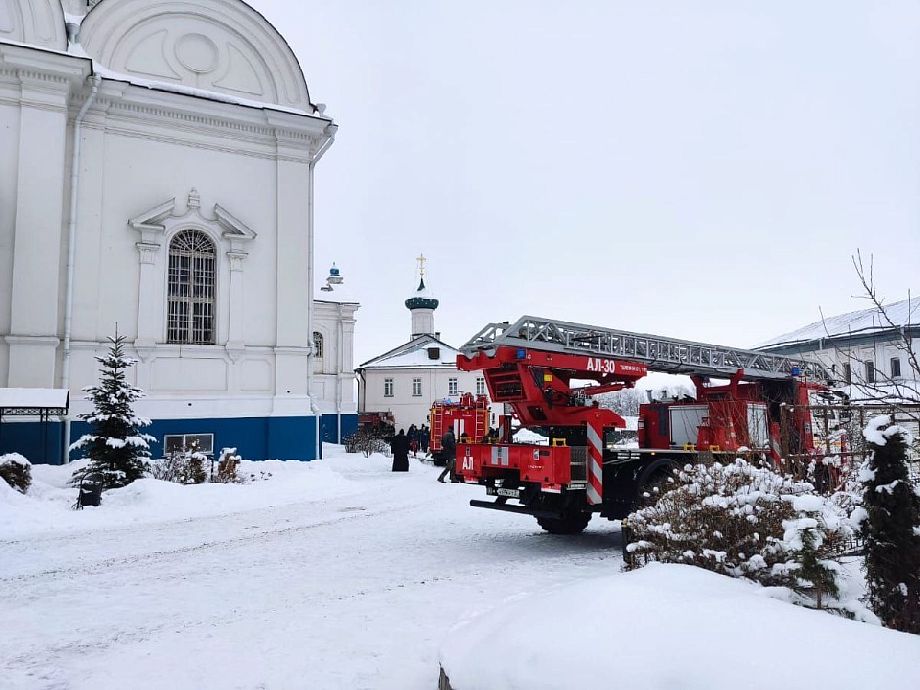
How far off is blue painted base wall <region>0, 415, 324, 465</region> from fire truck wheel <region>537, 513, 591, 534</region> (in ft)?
36.2

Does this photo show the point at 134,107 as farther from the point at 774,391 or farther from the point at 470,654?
the point at 470,654

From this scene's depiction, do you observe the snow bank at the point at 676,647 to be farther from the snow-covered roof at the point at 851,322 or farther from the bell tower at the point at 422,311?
the bell tower at the point at 422,311

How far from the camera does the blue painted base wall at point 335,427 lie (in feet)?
134

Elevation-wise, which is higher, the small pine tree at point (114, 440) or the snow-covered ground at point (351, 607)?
the small pine tree at point (114, 440)

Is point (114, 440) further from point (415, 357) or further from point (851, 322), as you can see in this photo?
point (415, 357)

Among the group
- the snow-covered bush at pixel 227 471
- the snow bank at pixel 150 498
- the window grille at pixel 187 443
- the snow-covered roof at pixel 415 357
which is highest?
the snow-covered roof at pixel 415 357

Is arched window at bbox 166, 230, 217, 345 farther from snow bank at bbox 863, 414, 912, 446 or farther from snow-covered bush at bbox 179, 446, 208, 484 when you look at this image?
snow bank at bbox 863, 414, 912, 446

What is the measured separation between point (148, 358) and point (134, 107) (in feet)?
22.0

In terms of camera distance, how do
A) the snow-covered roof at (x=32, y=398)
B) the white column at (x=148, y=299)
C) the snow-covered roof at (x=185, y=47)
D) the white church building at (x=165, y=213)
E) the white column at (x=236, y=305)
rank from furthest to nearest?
1. the white column at (x=236, y=305)
2. the white column at (x=148, y=299)
3. the snow-covered roof at (x=185, y=47)
4. the white church building at (x=165, y=213)
5. the snow-covered roof at (x=32, y=398)

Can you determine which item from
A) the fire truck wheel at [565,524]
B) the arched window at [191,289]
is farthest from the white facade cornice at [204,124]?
the fire truck wheel at [565,524]

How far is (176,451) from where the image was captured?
1867 cm

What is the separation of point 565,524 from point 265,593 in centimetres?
556

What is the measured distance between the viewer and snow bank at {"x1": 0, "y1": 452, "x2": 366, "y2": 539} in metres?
12.0

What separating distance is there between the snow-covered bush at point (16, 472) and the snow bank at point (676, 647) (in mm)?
12198
